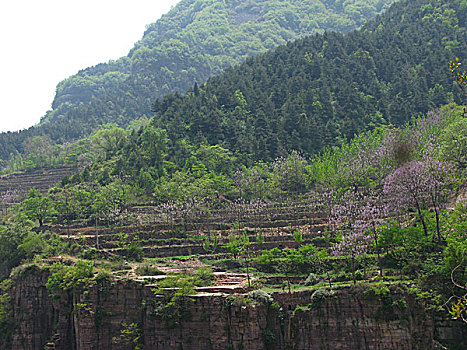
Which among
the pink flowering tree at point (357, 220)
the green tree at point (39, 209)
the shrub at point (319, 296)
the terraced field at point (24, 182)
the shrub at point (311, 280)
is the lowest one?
the shrub at point (319, 296)

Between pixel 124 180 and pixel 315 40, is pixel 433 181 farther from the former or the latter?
pixel 315 40

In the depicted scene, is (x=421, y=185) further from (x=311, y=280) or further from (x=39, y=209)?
(x=39, y=209)

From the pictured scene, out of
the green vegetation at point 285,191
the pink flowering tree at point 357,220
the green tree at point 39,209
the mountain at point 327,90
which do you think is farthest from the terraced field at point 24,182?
the pink flowering tree at point 357,220

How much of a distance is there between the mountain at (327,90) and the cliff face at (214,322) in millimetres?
47665

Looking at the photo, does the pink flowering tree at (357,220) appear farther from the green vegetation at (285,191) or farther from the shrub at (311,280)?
the shrub at (311,280)

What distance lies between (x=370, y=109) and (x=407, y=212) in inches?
2030

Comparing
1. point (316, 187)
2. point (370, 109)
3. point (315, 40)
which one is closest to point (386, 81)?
point (370, 109)

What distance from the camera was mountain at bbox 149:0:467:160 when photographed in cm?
10619

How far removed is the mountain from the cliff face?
156ft

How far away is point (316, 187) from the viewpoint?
85.1 m

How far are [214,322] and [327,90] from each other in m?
74.1

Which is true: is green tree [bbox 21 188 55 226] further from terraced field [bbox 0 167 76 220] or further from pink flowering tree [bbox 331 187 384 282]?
pink flowering tree [bbox 331 187 384 282]

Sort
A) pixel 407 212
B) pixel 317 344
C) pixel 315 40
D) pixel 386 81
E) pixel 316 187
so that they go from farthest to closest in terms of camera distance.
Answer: pixel 315 40 < pixel 386 81 < pixel 316 187 < pixel 407 212 < pixel 317 344

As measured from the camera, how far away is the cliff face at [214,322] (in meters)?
45.4
